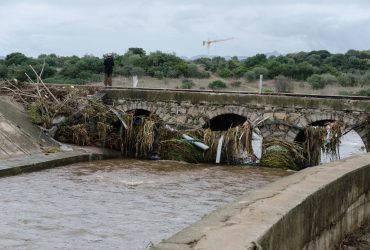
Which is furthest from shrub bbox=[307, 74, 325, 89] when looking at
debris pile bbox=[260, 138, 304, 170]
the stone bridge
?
debris pile bbox=[260, 138, 304, 170]

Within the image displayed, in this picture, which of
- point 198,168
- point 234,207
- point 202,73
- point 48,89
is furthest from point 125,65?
point 234,207

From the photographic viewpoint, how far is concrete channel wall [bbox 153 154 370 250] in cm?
401

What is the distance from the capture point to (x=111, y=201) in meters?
9.97

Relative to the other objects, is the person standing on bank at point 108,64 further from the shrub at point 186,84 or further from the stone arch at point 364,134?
the shrub at point 186,84

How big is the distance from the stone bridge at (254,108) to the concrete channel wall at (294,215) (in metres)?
8.79

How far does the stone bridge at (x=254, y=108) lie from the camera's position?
52.9 ft

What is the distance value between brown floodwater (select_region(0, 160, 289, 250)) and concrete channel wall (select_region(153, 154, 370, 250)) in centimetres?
220

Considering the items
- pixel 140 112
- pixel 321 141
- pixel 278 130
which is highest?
pixel 140 112

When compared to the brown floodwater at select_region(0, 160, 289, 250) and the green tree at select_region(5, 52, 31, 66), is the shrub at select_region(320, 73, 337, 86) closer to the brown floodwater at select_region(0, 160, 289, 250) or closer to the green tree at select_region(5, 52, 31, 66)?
the green tree at select_region(5, 52, 31, 66)

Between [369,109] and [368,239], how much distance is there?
32.1ft

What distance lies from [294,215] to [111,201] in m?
5.63

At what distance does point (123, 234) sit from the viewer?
7.66 m

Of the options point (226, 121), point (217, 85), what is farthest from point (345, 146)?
point (217, 85)

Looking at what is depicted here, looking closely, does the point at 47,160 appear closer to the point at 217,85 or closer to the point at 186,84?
the point at 186,84
